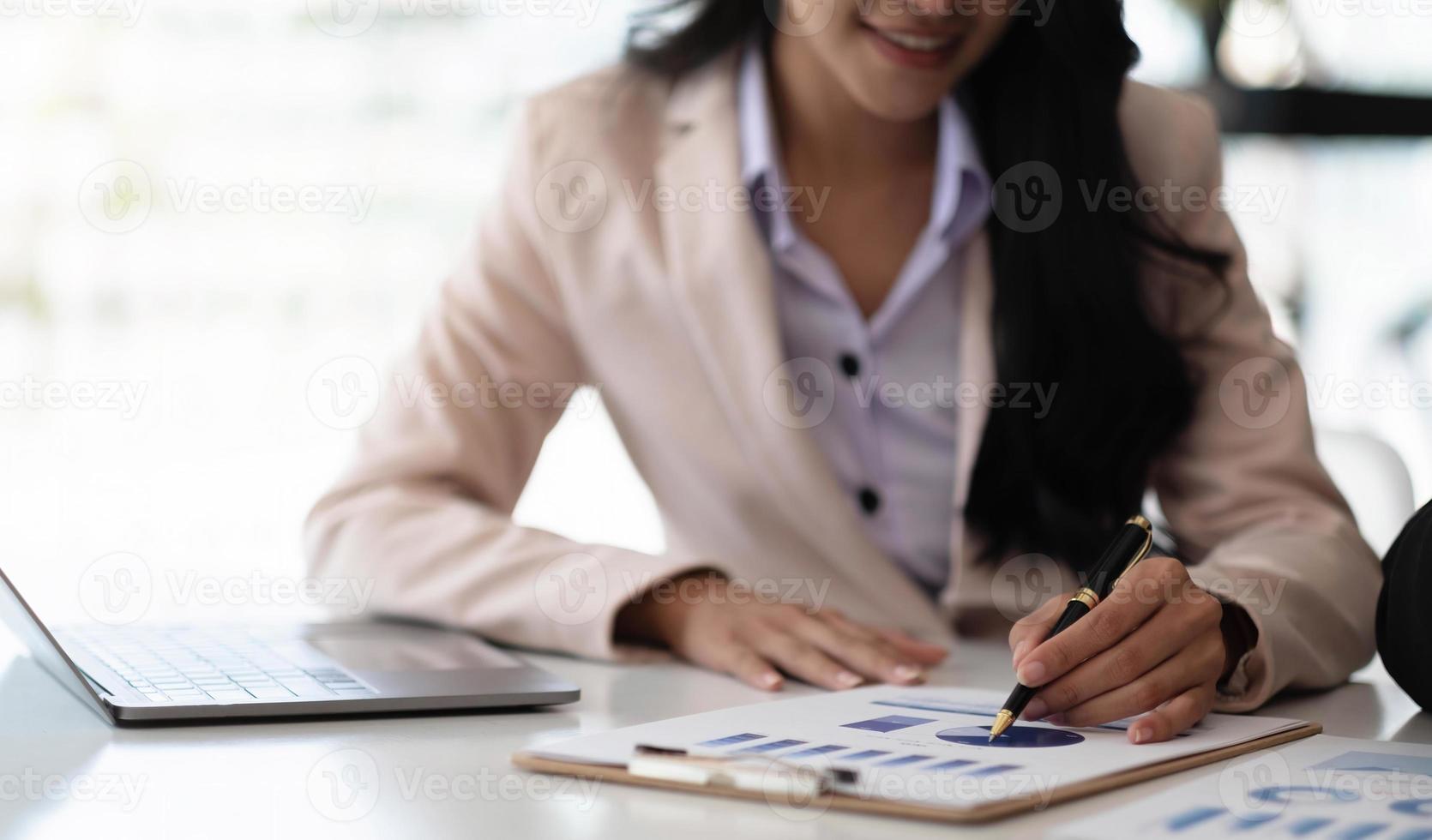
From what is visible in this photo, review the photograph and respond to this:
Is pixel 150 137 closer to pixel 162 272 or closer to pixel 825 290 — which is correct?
pixel 162 272

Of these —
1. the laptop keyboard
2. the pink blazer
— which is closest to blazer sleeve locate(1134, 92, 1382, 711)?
the pink blazer

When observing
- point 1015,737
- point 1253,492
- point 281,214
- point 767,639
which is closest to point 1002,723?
point 1015,737

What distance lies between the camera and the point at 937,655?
1025mm

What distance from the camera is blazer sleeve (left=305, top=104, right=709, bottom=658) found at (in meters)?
1.11

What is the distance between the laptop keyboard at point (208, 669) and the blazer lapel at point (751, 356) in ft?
1.84

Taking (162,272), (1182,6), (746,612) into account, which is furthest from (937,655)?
(162,272)

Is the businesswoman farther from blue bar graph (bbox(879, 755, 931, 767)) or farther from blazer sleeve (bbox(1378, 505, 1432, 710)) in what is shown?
blue bar graph (bbox(879, 755, 931, 767))

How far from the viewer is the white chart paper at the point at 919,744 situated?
63cm

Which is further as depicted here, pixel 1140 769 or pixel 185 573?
pixel 185 573

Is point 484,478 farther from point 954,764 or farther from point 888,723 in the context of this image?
point 954,764

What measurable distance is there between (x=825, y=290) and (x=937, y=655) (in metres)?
0.50

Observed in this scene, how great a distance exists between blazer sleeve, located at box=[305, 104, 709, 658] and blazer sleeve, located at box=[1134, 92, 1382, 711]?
1.48ft

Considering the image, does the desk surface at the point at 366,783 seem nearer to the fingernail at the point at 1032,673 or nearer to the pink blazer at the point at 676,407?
the fingernail at the point at 1032,673

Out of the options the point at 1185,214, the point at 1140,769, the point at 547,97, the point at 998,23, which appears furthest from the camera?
the point at 547,97
